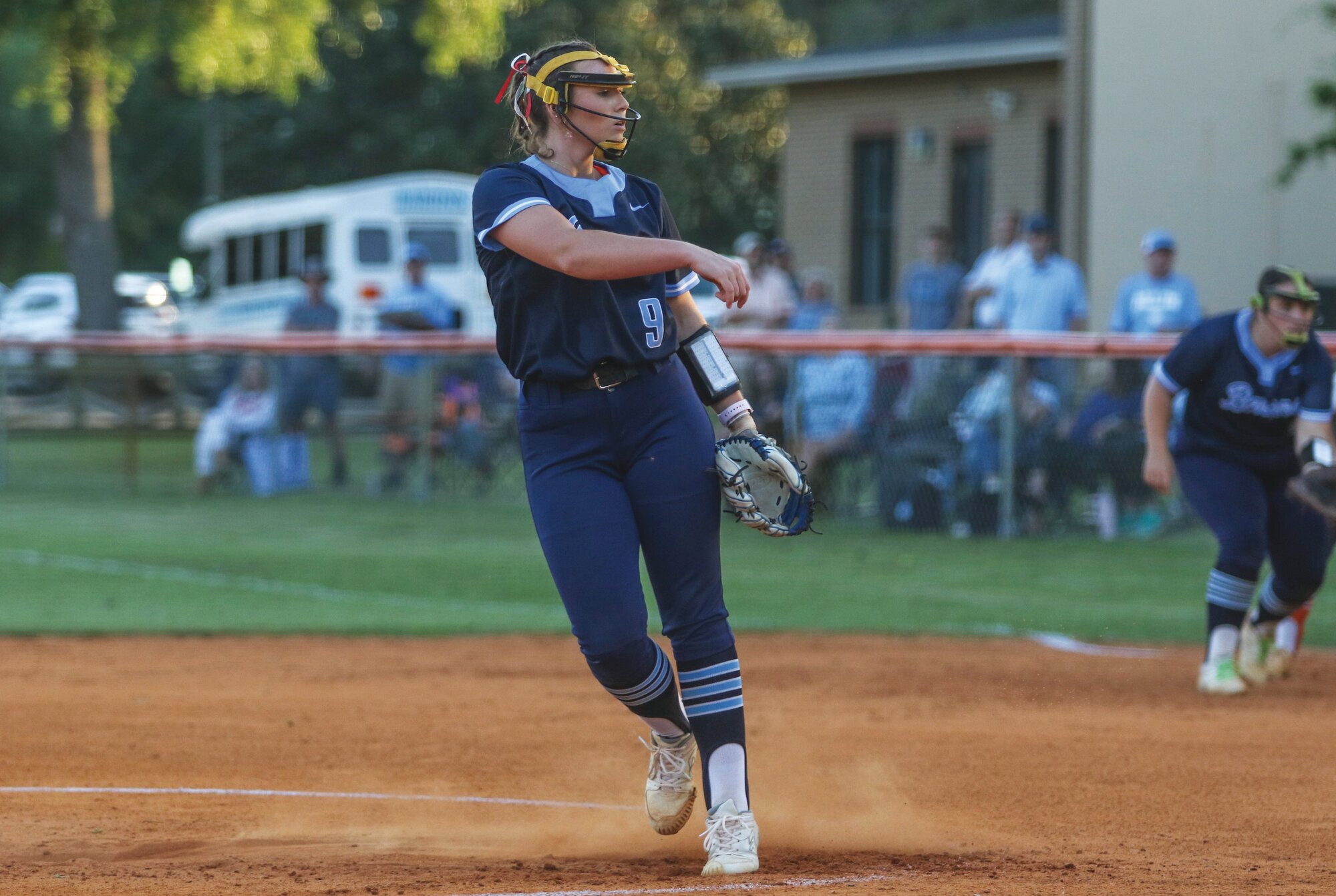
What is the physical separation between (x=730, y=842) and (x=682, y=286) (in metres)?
1.55

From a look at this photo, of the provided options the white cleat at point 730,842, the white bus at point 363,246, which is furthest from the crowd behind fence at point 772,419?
the white bus at point 363,246

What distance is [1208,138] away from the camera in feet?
59.1

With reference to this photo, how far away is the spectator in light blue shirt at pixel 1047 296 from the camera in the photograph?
14.2 meters

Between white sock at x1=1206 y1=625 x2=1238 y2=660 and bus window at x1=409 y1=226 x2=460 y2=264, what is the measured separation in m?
21.4

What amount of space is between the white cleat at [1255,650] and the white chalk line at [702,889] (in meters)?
4.29

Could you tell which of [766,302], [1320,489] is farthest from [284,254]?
[1320,489]

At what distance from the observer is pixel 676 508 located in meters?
4.54

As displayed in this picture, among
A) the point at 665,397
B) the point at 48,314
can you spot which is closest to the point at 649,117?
the point at 48,314

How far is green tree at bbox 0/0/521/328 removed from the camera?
24031 mm

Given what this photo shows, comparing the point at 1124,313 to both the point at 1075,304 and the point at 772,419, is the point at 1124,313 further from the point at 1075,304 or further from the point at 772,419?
the point at 772,419

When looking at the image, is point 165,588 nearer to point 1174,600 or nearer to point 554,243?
point 1174,600

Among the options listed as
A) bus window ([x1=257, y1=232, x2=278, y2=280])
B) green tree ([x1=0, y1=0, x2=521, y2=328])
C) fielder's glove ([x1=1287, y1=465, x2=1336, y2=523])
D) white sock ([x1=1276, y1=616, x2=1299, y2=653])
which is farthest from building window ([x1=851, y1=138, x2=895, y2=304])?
fielder's glove ([x1=1287, y1=465, x2=1336, y2=523])

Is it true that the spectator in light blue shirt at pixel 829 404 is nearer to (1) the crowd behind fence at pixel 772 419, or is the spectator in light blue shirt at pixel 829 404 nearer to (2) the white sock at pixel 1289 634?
(1) the crowd behind fence at pixel 772 419

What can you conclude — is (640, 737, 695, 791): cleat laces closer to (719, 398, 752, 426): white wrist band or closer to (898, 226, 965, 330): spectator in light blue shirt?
(719, 398, 752, 426): white wrist band
